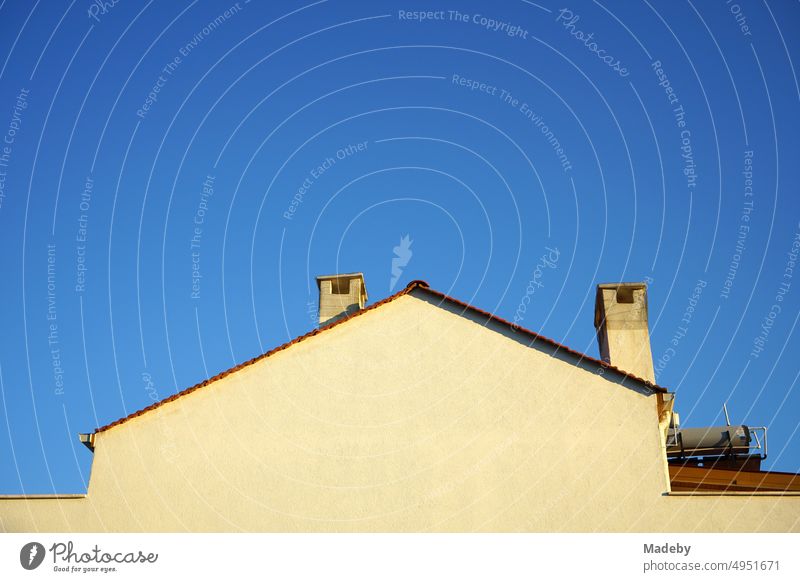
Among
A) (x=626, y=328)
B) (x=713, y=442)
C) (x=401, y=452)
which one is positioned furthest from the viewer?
(x=713, y=442)

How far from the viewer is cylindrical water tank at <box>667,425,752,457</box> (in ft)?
73.1

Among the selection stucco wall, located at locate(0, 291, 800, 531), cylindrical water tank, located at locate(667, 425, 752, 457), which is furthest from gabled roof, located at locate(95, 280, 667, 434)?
cylindrical water tank, located at locate(667, 425, 752, 457)

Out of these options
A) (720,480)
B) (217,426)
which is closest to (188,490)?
(217,426)

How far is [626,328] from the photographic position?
60.0 feet

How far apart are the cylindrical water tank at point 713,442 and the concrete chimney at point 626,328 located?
540 centimetres

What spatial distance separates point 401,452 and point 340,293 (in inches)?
217

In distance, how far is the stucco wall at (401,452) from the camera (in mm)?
14195

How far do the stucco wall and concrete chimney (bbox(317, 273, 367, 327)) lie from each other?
274 centimetres

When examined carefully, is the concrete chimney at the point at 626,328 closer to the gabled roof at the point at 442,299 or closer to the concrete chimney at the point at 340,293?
the gabled roof at the point at 442,299

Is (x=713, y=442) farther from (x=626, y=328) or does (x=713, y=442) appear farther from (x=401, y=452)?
(x=401, y=452)

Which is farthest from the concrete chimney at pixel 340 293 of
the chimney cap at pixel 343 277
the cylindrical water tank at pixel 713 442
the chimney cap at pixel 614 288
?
the cylindrical water tank at pixel 713 442

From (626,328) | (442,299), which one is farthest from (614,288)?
(442,299)

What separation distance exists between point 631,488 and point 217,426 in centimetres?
829

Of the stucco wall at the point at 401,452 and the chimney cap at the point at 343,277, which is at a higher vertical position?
the chimney cap at the point at 343,277
